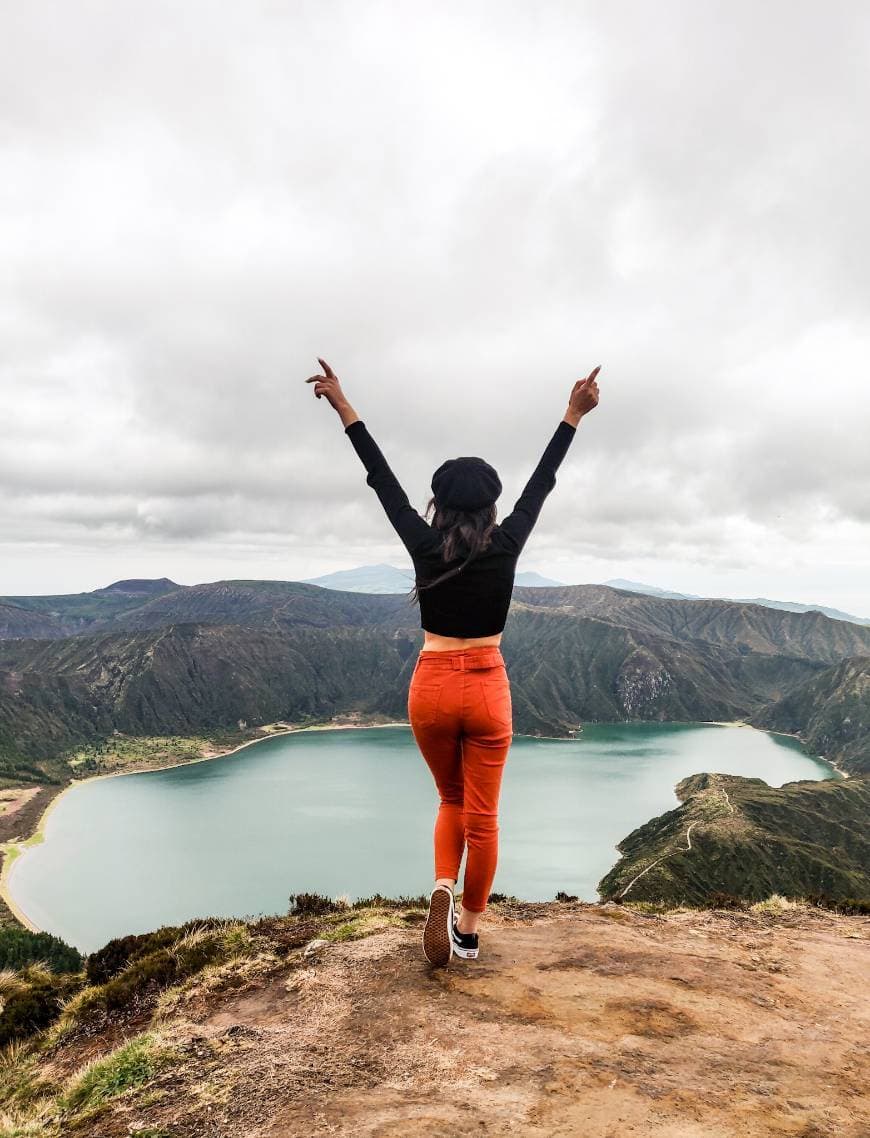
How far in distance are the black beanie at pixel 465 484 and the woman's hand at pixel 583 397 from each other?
101cm

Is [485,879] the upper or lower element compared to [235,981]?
upper

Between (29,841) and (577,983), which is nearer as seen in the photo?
(577,983)

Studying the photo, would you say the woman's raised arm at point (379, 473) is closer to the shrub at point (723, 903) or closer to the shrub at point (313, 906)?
the shrub at point (313, 906)

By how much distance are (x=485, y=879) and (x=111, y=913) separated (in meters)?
105

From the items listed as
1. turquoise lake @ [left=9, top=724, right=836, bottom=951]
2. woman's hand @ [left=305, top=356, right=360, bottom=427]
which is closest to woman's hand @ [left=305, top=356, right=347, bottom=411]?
woman's hand @ [left=305, top=356, right=360, bottom=427]

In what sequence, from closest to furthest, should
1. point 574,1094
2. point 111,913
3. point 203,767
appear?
point 574,1094, point 111,913, point 203,767

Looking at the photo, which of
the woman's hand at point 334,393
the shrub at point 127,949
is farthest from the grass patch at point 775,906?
the woman's hand at point 334,393

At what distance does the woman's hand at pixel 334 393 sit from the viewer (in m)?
5.04

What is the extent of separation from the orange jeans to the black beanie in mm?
1088

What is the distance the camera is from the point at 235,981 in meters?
5.66

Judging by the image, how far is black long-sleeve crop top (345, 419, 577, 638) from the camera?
4.46 metres

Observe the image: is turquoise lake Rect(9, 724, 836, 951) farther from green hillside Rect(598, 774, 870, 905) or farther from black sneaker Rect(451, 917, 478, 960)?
black sneaker Rect(451, 917, 478, 960)

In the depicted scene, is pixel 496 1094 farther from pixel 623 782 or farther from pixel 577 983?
pixel 623 782

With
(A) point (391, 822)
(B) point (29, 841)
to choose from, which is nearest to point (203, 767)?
(B) point (29, 841)
